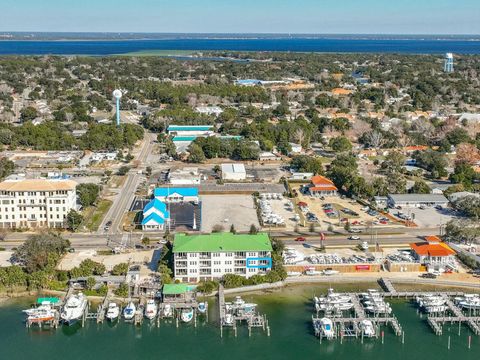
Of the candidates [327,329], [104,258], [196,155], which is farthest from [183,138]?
[327,329]

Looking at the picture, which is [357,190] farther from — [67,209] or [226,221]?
[67,209]

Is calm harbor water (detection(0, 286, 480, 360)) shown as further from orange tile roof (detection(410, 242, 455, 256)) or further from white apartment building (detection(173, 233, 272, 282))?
orange tile roof (detection(410, 242, 455, 256))

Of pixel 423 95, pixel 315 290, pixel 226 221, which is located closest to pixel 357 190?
pixel 226 221

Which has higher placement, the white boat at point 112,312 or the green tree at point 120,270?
the green tree at point 120,270

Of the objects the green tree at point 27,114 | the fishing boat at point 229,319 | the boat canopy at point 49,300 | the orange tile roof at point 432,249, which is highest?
the green tree at point 27,114

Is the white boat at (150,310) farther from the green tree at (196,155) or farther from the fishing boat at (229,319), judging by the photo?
the green tree at (196,155)

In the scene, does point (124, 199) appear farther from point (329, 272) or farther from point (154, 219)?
point (329, 272)

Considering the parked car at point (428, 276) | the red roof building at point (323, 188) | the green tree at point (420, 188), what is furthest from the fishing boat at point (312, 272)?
the green tree at point (420, 188)
